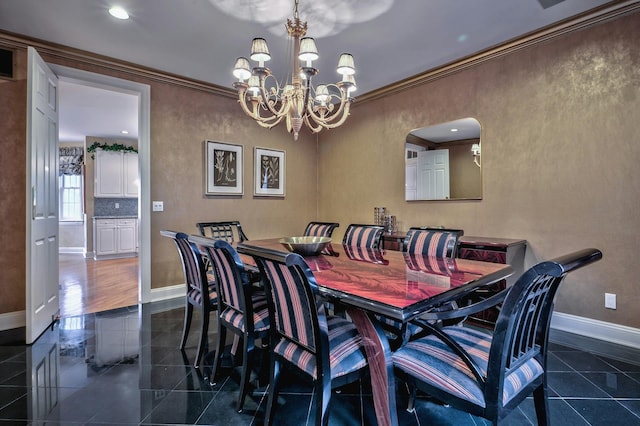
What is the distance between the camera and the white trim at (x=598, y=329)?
2.49 m

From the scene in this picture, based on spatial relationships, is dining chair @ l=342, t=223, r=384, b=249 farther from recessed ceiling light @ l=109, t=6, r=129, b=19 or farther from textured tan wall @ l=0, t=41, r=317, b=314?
recessed ceiling light @ l=109, t=6, r=129, b=19

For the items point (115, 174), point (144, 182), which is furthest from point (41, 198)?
point (115, 174)

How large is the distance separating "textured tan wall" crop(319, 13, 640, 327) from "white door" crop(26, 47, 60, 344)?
3.78 meters

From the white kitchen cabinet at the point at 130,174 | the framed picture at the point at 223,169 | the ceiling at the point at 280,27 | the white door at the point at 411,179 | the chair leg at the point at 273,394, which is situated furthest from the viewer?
the white kitchen cabinet at the point at 130,174

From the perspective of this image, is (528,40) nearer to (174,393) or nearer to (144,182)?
(174,393)

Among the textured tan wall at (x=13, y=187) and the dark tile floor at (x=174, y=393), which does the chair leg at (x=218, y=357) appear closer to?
the dark tile floor at (x=174, y=393)

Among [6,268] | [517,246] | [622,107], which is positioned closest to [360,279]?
[517,246]

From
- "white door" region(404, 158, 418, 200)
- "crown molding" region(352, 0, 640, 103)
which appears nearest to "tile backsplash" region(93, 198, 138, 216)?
"crown molding" region(352, 0, 640, 103)

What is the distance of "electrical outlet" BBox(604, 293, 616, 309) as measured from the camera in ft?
8.49

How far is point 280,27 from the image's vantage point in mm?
2781

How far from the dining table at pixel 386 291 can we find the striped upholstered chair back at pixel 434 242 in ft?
1.09

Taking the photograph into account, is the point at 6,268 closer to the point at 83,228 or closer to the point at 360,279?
the point at 360,279

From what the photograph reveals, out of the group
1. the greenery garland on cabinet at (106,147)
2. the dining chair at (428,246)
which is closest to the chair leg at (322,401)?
the dining chair at (428,246)

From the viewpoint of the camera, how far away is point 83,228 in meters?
7.37
